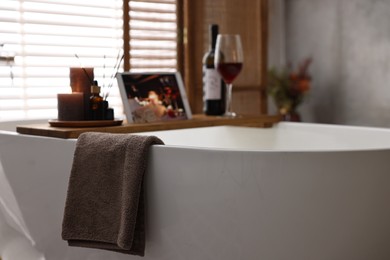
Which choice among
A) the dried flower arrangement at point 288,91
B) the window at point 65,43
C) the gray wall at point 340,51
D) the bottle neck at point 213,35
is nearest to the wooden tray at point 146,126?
the bottle neck at point 213,35

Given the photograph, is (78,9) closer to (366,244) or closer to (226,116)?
(226,116)

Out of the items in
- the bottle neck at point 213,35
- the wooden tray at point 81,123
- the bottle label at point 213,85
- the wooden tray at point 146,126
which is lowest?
the wooden tray at point 146,126

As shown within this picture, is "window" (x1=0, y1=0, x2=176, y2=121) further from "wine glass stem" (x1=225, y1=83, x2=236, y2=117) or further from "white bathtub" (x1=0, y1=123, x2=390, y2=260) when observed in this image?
"white bathtub" (x1=0, y1=123, x2=390, y2=260)

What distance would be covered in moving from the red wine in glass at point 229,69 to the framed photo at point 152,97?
0.16m

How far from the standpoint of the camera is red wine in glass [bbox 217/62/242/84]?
2.18 m

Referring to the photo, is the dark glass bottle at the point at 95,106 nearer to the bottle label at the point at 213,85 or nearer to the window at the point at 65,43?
the bottle label at the point at 213,85

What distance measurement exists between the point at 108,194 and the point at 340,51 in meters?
3.97

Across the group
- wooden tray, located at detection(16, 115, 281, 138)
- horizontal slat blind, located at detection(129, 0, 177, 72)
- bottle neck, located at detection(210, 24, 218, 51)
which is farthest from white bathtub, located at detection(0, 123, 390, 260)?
horizontal slat blind, located at detection(129, 0, 177, 72)

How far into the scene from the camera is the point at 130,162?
1457 mm

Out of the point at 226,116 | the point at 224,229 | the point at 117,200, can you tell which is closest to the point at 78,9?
the point at 226,116

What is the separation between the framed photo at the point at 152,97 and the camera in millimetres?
2000

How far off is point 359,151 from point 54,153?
2.66 feet

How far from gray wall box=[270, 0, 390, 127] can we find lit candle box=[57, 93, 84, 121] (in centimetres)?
354

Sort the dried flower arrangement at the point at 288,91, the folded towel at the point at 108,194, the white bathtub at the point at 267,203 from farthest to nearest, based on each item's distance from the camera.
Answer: the dried flower arrangement at the point at 288,91
the folded towel at the point at 108,194
the white bathtub at the point at 267,203
